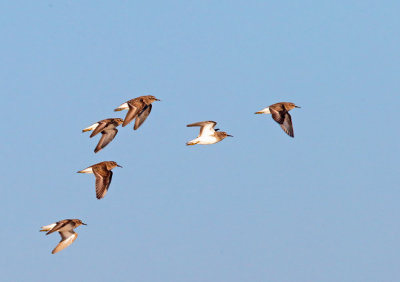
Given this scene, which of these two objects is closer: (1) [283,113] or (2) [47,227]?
(2) [47,227]

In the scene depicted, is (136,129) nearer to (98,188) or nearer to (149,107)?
(149,107)

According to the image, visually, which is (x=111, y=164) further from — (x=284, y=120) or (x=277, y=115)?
(x=284, y=120)

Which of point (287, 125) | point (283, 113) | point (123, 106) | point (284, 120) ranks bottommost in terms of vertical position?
point (287, 125)

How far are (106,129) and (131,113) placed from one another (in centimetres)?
395

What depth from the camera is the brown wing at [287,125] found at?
1385 inches

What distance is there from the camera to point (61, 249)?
3238 centimetres

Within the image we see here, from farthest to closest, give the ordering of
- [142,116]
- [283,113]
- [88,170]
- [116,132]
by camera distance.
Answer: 1. [116,132]
2. [283,113]
3. [142,116]
4. [88,170]

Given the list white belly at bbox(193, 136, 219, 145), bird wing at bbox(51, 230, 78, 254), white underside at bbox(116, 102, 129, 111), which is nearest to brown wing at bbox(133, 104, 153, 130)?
white underside at bbox(116, 102, 129, 111)

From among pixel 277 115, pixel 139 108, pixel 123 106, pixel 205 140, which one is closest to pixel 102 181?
pixel 139 108

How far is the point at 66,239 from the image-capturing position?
32.6m

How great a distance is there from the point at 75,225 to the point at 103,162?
2804mm

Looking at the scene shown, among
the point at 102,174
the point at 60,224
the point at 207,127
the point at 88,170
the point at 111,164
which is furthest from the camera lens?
the point at 207,127

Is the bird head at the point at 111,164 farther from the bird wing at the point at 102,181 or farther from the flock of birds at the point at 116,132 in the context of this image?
the bird wing at the point at 102,181

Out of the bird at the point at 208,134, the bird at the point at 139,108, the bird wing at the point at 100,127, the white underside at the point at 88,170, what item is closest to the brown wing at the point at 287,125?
the bird at the point at 208,134
